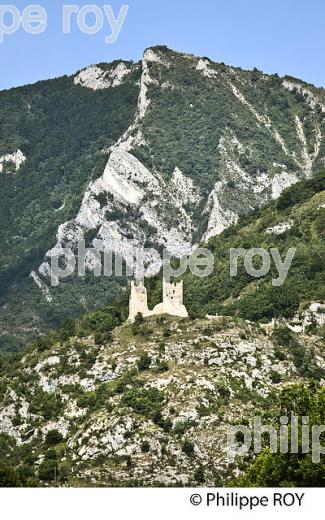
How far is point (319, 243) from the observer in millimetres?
181625

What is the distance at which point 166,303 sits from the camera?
15012 centimetres

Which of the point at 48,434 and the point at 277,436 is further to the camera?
the point at 48,434

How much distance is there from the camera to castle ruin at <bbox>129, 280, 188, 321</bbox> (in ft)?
490

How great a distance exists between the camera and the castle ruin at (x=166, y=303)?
149250 millimetres

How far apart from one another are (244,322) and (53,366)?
19.2 meters

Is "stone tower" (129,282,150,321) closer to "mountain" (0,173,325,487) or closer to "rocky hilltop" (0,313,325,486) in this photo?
"mountain" (0,173,325,487)

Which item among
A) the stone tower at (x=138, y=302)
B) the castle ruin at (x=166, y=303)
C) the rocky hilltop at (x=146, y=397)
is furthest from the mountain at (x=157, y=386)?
the stone tower at (x=138, y=302)

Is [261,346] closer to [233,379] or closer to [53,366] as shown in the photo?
[233,379]

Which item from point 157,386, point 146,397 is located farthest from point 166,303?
point 146,397

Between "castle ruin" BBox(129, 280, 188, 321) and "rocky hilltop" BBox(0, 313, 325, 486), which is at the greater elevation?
"castle ruin" BBox(129, 280, 188, 321)

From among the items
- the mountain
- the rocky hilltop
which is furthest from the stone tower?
the rocky hilltop

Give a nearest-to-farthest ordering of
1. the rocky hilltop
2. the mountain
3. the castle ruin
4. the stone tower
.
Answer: the mountain < the rocky hilltop < the castle ruin < the stone tower

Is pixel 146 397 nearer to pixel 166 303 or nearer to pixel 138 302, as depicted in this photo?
pixel 166 303

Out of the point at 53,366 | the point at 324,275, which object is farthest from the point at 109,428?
the point at 324,275
